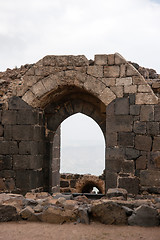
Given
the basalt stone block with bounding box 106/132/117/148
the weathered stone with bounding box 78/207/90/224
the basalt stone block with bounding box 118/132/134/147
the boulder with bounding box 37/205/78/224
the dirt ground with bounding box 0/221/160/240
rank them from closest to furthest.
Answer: the dirt ground with bounding box 0/221/160/240 → the weathered stone with bounding box 78/207/90/224 → the boulder with bounding box 37/205/78/224 → the basalt stone block with bounding box 118/132/134/147 → the basalt stone block with bounding box 106/132/117/148

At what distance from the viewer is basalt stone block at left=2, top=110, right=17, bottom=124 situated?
6871 mm

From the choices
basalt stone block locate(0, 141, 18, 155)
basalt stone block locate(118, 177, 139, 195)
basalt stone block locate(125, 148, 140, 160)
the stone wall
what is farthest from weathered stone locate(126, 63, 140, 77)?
basalt stone block locate(0, 141, 18, 155)

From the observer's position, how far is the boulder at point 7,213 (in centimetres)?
382

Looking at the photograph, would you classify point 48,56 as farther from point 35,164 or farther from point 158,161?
point 158,161

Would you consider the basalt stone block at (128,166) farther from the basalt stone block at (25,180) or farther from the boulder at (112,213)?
the boulder at (112,213)

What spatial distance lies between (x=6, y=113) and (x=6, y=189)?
1831 millimetres

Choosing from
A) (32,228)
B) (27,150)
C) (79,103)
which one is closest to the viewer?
(32,228)

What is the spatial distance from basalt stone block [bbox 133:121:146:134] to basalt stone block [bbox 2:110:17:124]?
2.87 metres

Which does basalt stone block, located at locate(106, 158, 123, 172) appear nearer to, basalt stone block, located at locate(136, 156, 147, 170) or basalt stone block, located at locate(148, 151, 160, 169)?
basalt stone block, located at locate(136, 156, 147, 170)

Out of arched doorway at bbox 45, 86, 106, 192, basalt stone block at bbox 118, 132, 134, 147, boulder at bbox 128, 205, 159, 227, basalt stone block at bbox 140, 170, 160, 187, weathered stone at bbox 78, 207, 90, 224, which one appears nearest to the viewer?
boulder at bbox 128, 205, 159, 227

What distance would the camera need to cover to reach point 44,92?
22.3 ft

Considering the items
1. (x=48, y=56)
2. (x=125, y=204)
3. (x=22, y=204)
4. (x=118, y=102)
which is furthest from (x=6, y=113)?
(x=125, y=204)

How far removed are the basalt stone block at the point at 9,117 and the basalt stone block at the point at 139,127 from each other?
2871 millimetres

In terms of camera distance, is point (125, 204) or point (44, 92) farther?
point (44, 92)
